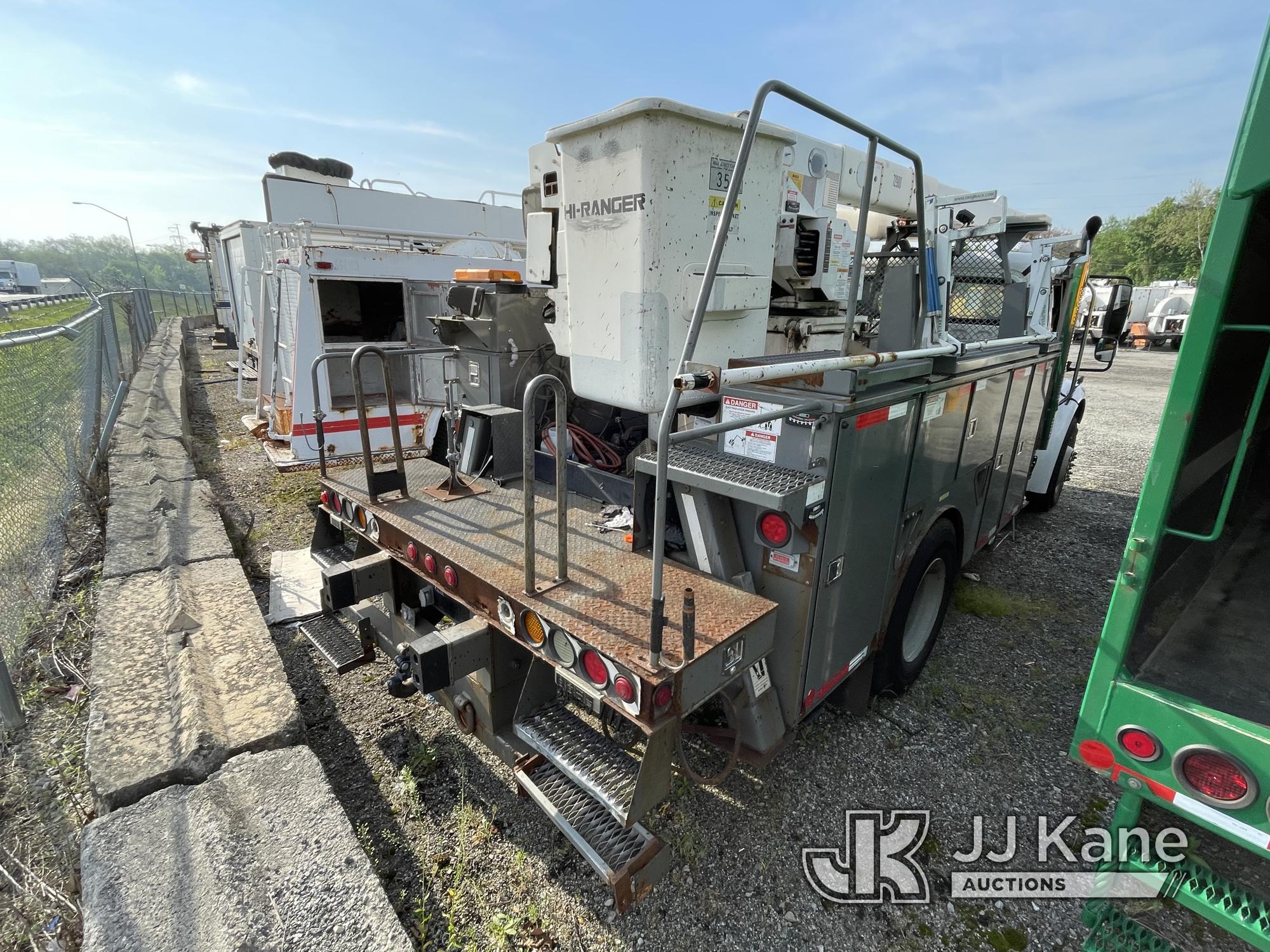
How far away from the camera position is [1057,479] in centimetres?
622

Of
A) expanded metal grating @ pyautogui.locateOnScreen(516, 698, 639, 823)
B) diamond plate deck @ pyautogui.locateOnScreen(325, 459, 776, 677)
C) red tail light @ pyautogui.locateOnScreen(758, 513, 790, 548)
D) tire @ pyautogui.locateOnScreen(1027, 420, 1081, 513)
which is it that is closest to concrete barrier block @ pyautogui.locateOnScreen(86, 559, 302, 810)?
diamond plate deck @ pyautogui.locateOnScreen(325, 459, 776, 677)

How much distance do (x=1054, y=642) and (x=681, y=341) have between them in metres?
3.36

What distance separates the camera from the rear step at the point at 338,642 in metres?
3.17

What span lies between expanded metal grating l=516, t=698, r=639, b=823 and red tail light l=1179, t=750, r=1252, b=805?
154cm

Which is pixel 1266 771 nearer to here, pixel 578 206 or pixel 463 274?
Result: pixel 578 206

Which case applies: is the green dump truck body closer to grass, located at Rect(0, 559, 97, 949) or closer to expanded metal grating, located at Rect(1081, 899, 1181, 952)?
expanded metal grating, located at Rect(1081, 899, 1181, 952)

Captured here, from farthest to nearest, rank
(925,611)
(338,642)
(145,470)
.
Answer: (145,470) < (925,611) < (338,642)

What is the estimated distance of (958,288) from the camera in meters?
5.58

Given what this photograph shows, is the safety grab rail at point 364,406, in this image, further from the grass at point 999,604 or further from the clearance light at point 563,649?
the grass at point 999,604

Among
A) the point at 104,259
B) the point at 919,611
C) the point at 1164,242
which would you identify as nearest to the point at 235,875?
the point at 919,611

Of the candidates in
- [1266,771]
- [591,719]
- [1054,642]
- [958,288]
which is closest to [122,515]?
[591,719]

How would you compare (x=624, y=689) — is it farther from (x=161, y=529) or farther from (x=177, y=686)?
(x=161, y=529)

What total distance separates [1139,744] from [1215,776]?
17 centimetres

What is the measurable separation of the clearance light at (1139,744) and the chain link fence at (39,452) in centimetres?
430
